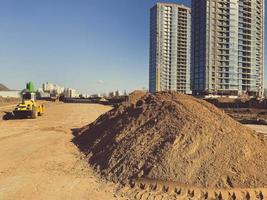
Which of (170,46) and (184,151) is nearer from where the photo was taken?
(184,151)

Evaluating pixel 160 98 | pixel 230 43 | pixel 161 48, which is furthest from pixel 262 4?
pixel 160 98

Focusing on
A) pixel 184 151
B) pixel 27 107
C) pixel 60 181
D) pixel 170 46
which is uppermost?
pixel 170 46

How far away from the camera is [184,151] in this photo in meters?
9.77

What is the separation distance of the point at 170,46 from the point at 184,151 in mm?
104850

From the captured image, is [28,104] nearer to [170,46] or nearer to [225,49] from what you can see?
[225,49]

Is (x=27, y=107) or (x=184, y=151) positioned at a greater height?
(x=27, y=107)

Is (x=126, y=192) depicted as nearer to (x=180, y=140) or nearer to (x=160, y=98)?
(x=180, y=140)

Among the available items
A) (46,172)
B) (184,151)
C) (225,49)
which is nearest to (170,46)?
(225,49)

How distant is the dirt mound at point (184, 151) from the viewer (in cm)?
893

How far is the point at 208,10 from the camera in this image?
86.7 metres

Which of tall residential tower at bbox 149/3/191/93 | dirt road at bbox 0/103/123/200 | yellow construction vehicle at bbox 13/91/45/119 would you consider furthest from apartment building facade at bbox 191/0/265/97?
dirt road at bbox 0/103/123/200

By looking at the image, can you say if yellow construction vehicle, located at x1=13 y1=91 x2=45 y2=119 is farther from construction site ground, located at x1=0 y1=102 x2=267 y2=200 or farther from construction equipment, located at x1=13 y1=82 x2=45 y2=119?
construction site ground, located at x1=0 y1=102 x2=267 y2=200

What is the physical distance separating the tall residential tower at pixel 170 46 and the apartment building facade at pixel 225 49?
1929cm

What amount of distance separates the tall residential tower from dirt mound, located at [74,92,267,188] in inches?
3823
